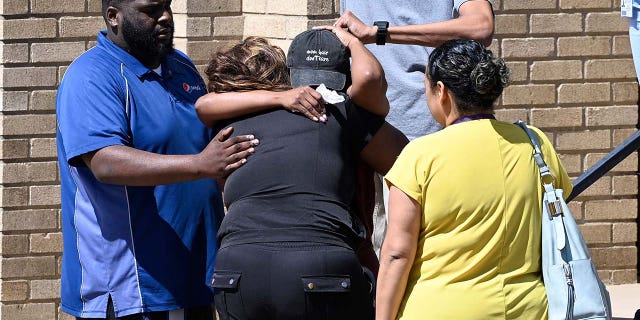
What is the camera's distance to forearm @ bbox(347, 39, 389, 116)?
3.86 meters

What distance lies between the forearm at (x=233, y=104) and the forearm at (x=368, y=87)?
25 centimetres

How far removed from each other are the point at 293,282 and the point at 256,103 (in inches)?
23.4

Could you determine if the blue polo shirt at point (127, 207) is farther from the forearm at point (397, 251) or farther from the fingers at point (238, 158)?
the forearm at point (397, 251)

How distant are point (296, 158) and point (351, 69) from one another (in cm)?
39

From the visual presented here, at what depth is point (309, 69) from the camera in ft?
12.9

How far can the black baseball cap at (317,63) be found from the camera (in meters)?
3.93

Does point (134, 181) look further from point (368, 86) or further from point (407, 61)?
point (407, 61)

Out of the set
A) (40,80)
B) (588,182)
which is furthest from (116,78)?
(40,80)

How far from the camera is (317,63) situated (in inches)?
155

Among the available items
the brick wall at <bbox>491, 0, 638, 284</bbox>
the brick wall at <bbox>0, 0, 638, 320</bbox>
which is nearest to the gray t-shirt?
the brick wall at <bbox>0, 0, 638, 320</bbox>

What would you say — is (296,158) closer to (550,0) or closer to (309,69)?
(309,69)

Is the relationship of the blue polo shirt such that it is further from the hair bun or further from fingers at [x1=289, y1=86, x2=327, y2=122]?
the hair bun

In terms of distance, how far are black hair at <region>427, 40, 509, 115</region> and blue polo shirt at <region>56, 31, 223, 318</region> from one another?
1056mm

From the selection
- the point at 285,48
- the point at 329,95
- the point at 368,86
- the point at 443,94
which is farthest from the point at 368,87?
the point at 285,48
